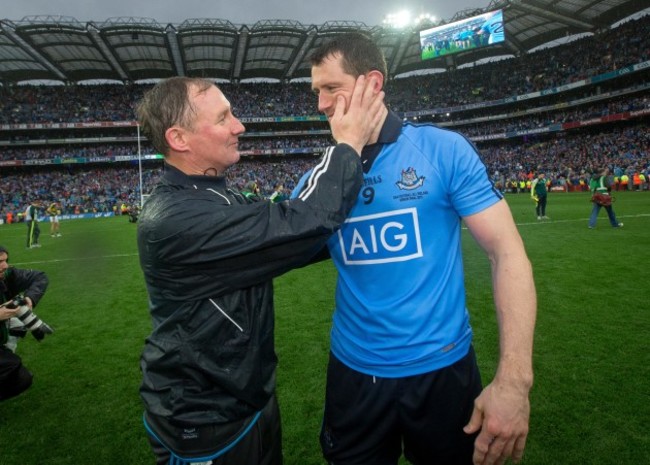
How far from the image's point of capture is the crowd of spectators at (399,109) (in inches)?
1577

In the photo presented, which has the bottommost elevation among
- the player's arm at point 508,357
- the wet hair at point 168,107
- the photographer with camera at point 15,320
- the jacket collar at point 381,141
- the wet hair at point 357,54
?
the photographer with camera at point 15,320

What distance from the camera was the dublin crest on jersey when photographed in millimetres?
1806

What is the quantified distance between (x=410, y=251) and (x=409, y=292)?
0.19 m

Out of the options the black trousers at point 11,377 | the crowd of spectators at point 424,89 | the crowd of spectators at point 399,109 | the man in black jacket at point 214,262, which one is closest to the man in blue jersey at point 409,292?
the man in black jacket at point 214,262

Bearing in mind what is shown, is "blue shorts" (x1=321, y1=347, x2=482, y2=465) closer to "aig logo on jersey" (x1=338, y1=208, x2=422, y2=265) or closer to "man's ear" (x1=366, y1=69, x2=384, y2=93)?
"aig logo on jersey" (x1=338, y1=208, x2=422, y2=265)

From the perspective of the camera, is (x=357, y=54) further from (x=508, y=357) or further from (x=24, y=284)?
(x=24, y=284)

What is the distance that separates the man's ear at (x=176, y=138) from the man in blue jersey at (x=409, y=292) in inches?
32.6

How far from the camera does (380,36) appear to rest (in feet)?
143

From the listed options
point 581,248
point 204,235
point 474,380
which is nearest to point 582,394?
point 474,380

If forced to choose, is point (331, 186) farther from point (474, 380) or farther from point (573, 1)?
point (573, 1)

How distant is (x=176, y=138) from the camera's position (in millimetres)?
1846

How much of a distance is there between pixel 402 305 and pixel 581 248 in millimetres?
10216

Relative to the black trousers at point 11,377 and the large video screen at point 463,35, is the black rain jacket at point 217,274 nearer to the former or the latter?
the black trousers at point 11,377

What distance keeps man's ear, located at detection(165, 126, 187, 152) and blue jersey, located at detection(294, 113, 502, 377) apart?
0.86m
